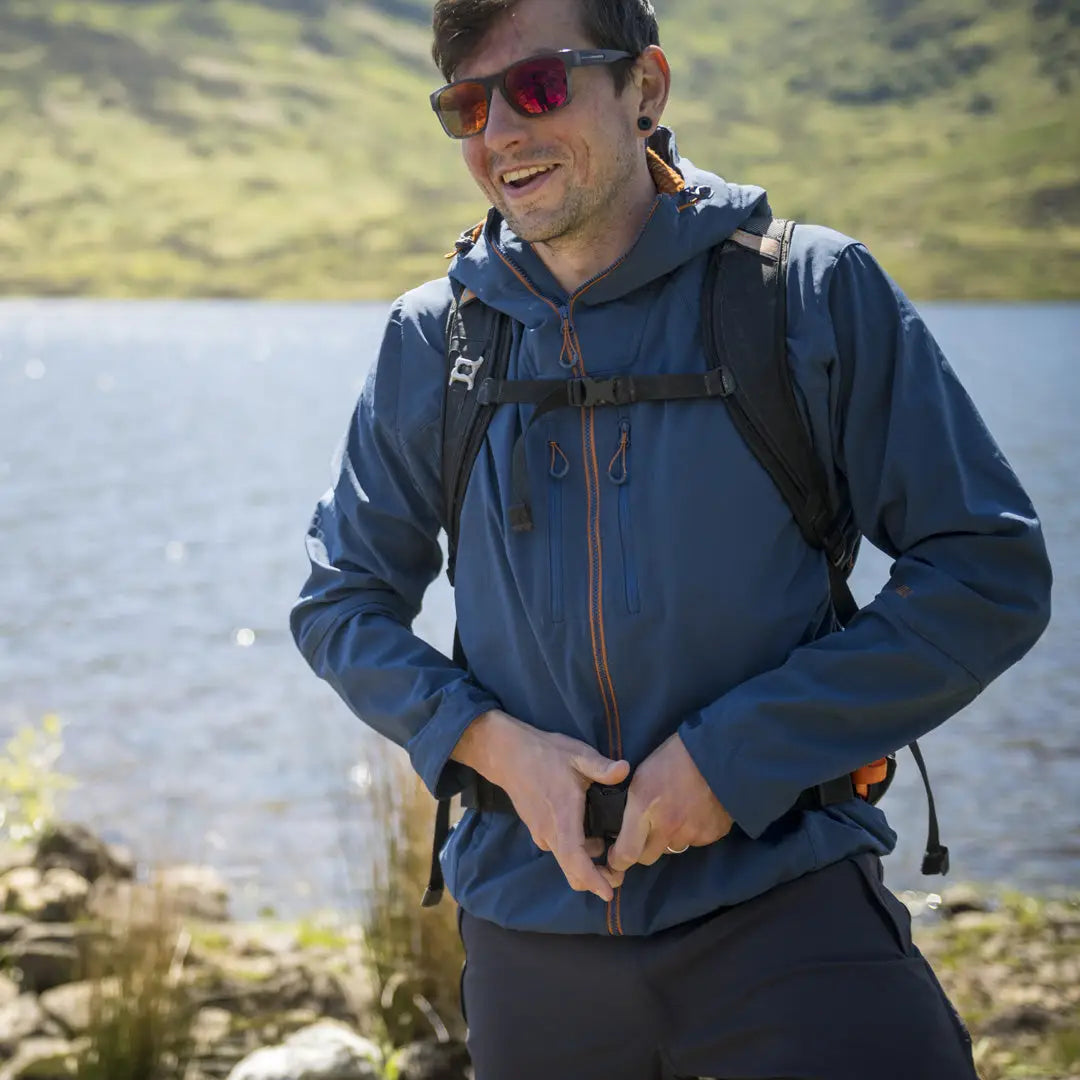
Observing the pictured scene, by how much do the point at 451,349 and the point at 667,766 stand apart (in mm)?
762

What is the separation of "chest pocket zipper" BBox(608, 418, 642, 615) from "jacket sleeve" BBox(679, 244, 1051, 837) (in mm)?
191

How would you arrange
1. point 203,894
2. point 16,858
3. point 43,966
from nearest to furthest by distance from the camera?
point 43,966 < point 16,858 < point 203,894

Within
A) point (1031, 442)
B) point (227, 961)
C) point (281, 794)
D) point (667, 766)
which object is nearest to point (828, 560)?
point (667, 766)

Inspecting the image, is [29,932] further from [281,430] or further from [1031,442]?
[281,430]

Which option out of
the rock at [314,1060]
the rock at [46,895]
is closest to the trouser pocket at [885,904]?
the rock at [314,1060]

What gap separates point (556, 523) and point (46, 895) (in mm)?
3971

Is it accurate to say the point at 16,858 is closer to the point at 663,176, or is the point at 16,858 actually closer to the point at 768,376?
the point at 663,176

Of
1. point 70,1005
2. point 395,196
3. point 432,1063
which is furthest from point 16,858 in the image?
point 395,196

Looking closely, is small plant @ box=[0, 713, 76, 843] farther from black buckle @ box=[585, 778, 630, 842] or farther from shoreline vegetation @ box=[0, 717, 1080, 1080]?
black buckle @ box=[585, 778, 630, 842]

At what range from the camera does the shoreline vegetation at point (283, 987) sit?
3912 mm

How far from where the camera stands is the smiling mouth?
2152 mm

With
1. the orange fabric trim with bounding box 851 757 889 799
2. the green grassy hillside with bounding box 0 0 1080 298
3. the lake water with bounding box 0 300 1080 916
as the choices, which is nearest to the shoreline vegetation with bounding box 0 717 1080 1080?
the lake water with bounding box 0 300 1080 916

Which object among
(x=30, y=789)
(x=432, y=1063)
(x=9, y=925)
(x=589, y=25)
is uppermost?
(x=589, y=25)

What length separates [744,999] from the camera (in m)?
1.91
